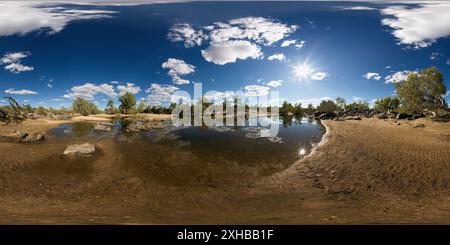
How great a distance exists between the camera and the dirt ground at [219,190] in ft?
28.5

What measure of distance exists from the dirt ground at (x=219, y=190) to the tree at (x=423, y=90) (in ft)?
59.8

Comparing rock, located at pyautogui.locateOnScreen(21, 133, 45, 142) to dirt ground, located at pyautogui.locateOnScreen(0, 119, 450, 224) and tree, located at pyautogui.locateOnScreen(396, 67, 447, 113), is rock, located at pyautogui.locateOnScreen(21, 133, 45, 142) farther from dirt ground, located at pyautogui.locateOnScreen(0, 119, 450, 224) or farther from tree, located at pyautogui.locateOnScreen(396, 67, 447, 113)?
tree, located at pyautogui.locateOnScreen(396, 67, 447, 113)

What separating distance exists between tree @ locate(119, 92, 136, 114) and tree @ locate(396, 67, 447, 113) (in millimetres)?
78937

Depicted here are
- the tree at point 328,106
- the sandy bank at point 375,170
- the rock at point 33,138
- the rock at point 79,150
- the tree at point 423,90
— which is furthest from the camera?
the tree at point 328,106

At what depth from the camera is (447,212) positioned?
29.2 feet

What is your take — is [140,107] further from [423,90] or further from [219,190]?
[219,190]

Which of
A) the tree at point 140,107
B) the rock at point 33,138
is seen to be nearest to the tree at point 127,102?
the tree at point 140,107

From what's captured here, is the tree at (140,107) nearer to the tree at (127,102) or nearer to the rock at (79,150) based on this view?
the tree at (127,102)

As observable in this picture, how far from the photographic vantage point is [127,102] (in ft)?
297

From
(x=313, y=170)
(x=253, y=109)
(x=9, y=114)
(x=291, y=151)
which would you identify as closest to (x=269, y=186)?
(x=313, y=170)

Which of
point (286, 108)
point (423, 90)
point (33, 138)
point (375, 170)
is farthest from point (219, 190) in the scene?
point (286, 108)

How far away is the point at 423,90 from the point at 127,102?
275 feet
